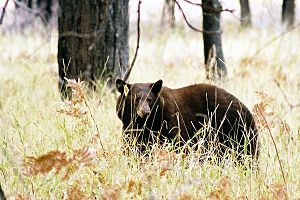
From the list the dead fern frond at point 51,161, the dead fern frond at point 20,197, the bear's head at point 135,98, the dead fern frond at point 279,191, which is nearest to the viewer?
the dead fern frond at point 51,161

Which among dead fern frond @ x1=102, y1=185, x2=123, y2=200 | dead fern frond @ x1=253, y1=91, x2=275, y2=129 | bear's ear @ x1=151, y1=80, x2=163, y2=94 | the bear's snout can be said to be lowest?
dead fern frond @ x1=102, y1=185, x2=123, y2=200

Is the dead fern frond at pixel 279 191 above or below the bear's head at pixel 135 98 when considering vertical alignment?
below

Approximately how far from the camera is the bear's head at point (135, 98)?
Answer: 5000 mm

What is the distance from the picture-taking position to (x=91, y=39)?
23.0ft

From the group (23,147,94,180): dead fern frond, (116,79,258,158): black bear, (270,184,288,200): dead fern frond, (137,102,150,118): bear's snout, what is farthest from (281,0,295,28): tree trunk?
(23,147,94,180): dead fern frond

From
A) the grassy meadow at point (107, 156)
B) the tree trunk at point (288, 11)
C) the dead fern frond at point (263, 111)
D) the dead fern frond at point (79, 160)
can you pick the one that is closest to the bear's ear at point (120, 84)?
the grassy meadow at point (107, 156)

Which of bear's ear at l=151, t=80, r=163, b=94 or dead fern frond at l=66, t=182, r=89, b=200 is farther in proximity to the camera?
bear's ear at l=151, t=80, r=163, b=94

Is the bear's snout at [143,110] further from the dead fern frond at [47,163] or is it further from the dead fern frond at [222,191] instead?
the dead fern frond at [47,163]

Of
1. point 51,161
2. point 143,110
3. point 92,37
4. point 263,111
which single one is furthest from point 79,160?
point 92,37

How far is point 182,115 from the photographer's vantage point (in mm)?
5246

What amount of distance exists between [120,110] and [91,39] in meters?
1.97

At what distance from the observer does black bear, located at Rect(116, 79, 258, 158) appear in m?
5.05

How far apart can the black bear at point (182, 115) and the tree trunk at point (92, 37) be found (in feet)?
5.88

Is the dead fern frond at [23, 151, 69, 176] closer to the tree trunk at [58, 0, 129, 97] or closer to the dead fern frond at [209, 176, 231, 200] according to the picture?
the dead fern frond at [209, 176, 231, 200]
